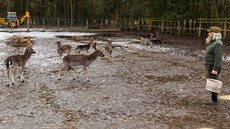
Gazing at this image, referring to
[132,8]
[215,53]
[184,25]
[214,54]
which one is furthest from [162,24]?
[215,53]

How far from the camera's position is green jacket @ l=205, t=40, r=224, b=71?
917 cm

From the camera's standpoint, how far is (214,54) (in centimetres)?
939

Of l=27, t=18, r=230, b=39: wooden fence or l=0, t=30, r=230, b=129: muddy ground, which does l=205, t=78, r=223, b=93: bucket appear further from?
l=27, t=18, r=230, b=39: wooden fence

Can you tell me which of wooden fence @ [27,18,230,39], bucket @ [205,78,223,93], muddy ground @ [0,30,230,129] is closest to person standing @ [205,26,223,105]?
bucket @ [205,78,223,93]

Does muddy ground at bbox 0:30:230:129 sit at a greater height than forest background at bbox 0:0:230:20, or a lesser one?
lesser

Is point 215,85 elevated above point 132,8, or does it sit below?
below

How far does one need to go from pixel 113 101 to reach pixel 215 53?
10.1 ft

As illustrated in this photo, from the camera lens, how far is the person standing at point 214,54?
30.2 ft

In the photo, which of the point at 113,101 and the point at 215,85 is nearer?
the point at 215,85

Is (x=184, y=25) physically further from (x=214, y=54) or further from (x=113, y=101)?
(x=113, y=101)

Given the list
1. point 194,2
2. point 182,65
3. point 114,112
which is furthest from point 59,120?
point 194,2

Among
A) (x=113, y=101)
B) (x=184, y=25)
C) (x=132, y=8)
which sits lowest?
(x=113, y=101)

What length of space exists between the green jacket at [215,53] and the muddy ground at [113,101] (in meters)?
1.18

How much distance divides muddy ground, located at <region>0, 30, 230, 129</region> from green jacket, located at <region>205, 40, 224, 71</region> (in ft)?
3.89
